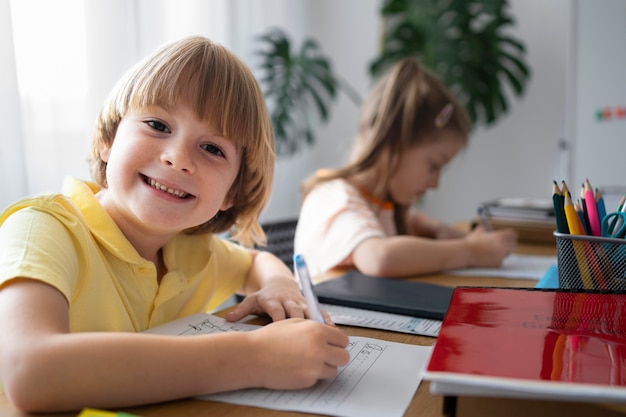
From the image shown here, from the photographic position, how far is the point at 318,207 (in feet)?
4.41

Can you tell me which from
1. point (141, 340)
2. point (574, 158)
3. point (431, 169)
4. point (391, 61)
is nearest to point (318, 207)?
point (431, 169)

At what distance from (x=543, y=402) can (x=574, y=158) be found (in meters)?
1.23

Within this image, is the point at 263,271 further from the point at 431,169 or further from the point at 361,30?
the point at 361,30

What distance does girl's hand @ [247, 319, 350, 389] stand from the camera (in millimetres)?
533

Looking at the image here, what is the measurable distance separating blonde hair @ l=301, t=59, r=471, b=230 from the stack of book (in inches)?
8.3

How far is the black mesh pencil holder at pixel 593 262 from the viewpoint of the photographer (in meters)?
0.71

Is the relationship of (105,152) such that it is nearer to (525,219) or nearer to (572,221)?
(572,221)

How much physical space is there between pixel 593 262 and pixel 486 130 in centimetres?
209

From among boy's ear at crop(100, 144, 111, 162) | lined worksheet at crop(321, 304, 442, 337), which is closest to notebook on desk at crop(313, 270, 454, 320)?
lined worksheet at crop(321, 304, 442, 337)

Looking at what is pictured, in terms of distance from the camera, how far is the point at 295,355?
0.54 meters

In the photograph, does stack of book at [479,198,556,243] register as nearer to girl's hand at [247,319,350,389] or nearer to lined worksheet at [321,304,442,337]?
lined worksheet at [321,304,442,337]

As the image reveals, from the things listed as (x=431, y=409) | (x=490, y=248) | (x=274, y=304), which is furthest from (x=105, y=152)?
(x=490, y=248)

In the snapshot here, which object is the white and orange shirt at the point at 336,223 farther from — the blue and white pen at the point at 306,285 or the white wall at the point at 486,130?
the white wall at the point at 486,130

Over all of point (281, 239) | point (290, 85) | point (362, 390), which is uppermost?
point (290, 85)
